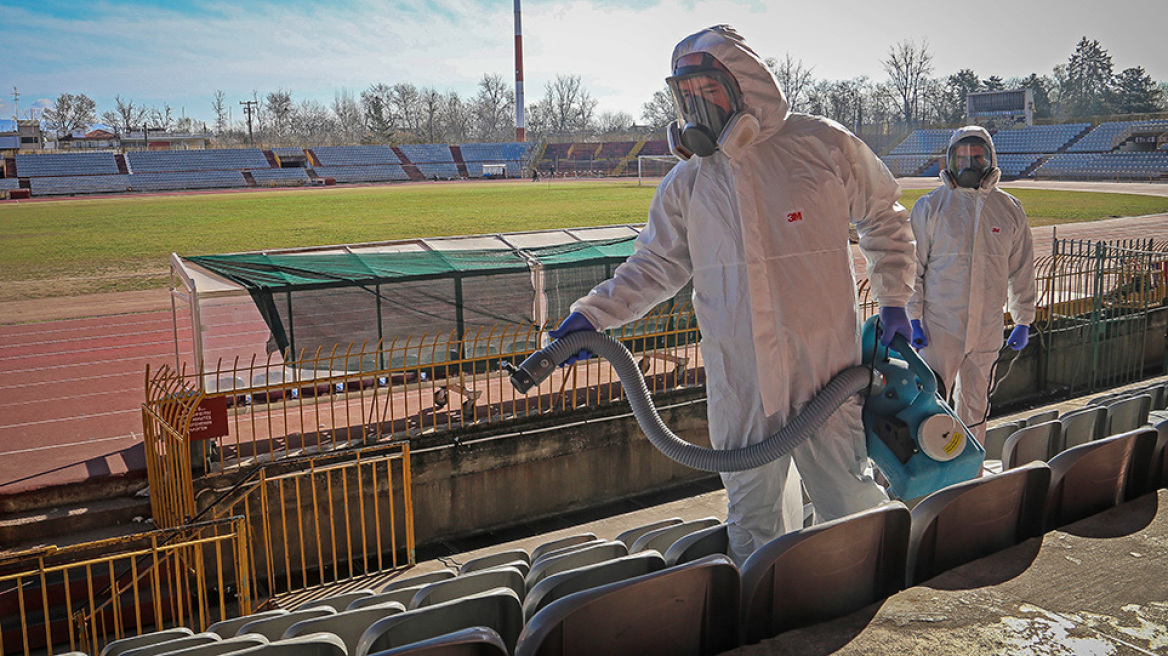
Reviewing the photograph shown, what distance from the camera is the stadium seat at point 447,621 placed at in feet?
8.02

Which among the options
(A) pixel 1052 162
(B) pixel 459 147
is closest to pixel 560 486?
(A) pixel 1052 162

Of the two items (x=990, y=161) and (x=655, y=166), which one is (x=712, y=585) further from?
(x=655, y=166)

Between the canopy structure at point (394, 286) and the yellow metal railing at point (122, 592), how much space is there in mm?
1827

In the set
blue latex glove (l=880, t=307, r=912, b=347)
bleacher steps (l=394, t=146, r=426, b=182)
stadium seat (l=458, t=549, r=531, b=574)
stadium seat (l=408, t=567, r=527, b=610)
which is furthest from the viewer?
bleacher steps (l=394, t=146, r=426, b=182)

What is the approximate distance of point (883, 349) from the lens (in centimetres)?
358

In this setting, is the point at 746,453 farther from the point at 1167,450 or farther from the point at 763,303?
the point at 1167,450

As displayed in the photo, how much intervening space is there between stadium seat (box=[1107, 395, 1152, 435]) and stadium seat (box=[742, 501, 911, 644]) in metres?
2.47

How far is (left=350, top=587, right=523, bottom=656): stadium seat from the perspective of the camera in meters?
2.45

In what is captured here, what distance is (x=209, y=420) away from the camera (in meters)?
5.83

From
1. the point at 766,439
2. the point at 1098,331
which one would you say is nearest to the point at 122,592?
the point at 766,439

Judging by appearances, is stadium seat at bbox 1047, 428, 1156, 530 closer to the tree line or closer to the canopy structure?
the canopy structure

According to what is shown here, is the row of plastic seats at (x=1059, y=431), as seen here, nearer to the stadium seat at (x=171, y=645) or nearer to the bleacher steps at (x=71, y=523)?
the stadium seat at (x=171, y=645)

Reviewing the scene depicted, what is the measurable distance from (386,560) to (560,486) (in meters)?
1.49

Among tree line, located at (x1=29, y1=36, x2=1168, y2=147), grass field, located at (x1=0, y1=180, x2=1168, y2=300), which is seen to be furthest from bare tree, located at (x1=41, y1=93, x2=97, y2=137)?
grass field, located at (x1=0, y1=180, x2=1168, y2=300)
